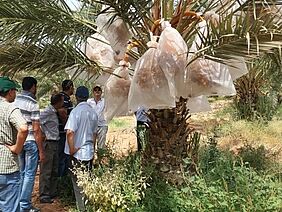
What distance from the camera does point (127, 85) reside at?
5355 millimetres

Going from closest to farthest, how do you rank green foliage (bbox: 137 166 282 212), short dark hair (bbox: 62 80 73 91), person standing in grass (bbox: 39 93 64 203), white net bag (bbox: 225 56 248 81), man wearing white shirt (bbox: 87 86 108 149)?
green foliage (bbox: 137 166 282 212) → white net bag (bbox: 225 56 248 81) → person standing in grass (bbox: 39 93 64 203) → short dark hair (bbox: 62 80 73 91) → man wearing white shirt (bbox: 87 86 108 149)

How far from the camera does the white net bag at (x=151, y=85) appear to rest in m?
Answer: 4.66

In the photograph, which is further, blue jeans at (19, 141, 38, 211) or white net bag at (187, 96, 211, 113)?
white net bag at (187, 96, 211, 113)

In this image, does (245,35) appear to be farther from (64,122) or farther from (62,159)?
(62,159)

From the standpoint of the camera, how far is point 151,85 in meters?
4.67

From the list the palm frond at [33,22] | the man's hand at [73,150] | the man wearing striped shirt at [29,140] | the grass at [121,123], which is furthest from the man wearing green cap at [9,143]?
the grass at [121,123]

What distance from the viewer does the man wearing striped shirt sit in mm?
5555

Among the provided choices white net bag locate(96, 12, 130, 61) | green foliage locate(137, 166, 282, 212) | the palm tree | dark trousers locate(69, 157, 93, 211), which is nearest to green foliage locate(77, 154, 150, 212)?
green foliage locate(137, 166, 282, 212)

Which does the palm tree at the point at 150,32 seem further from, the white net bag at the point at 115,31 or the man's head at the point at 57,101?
the man's head at the point at 57,101

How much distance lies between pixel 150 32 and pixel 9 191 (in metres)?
2.26

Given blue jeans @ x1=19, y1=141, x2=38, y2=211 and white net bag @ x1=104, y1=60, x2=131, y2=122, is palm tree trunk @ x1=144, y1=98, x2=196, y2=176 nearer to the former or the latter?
white net bag @ x1=104, y1=60, x2=131, y2=122

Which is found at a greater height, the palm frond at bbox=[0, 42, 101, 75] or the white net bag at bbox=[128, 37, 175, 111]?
the palm frond at bbox=[0, 42, 101, 75]

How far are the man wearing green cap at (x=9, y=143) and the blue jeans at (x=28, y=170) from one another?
782 millimetres

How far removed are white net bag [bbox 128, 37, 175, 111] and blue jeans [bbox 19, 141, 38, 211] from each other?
158cm
